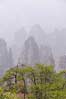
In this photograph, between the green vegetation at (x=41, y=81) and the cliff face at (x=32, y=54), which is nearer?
the green vegetation at (x=41, y=81)

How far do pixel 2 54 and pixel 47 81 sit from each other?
142 m

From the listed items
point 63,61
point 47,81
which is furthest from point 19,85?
point 63,61

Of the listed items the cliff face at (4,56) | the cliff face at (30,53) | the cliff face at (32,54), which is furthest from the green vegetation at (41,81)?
the cliff face at (4,56)

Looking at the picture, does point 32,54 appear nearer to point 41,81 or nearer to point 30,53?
point 30,53

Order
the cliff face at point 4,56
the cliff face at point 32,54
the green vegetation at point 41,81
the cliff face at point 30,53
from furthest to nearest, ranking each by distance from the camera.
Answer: the cliff face at point 4,56 → the cliff face at point 30,53 → the cliff face at point 32,54 → the green vegetation at point 41,81

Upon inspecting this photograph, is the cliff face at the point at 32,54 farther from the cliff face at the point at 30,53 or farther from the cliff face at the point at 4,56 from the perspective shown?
the cliff face at the point at 4,56

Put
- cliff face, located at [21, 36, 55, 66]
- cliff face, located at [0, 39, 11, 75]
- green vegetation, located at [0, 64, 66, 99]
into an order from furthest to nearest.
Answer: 1. cliff face, located at [0, 39, 11, 75]
2. cliff face, located at [21, 36, 55, 66]
3. green vegetation, located at [0, 64, 66, 99]

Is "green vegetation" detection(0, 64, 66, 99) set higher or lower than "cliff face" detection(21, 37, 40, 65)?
lower

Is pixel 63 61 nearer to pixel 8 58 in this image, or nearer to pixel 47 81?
pixel 8 58

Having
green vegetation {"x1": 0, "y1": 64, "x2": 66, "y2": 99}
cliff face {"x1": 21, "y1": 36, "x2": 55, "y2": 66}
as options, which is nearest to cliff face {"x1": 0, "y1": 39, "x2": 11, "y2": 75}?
cliff face {"x1": 21, "y1": 36, "x2": 55, "y2": 66}

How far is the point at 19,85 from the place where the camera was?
131 ft

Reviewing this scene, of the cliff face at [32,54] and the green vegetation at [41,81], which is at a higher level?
the cliff face at [32,54]

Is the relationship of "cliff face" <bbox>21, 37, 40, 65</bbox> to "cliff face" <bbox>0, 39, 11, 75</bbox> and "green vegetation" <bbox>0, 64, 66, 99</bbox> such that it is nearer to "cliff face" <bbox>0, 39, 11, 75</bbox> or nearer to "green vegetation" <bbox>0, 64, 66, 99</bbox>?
"cliff face" <bbox>0, 39, 11, 75</bbox>

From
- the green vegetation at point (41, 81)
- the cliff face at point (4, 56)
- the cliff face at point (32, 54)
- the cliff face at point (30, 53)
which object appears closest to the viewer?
the green vegetation at point (41, 81)
